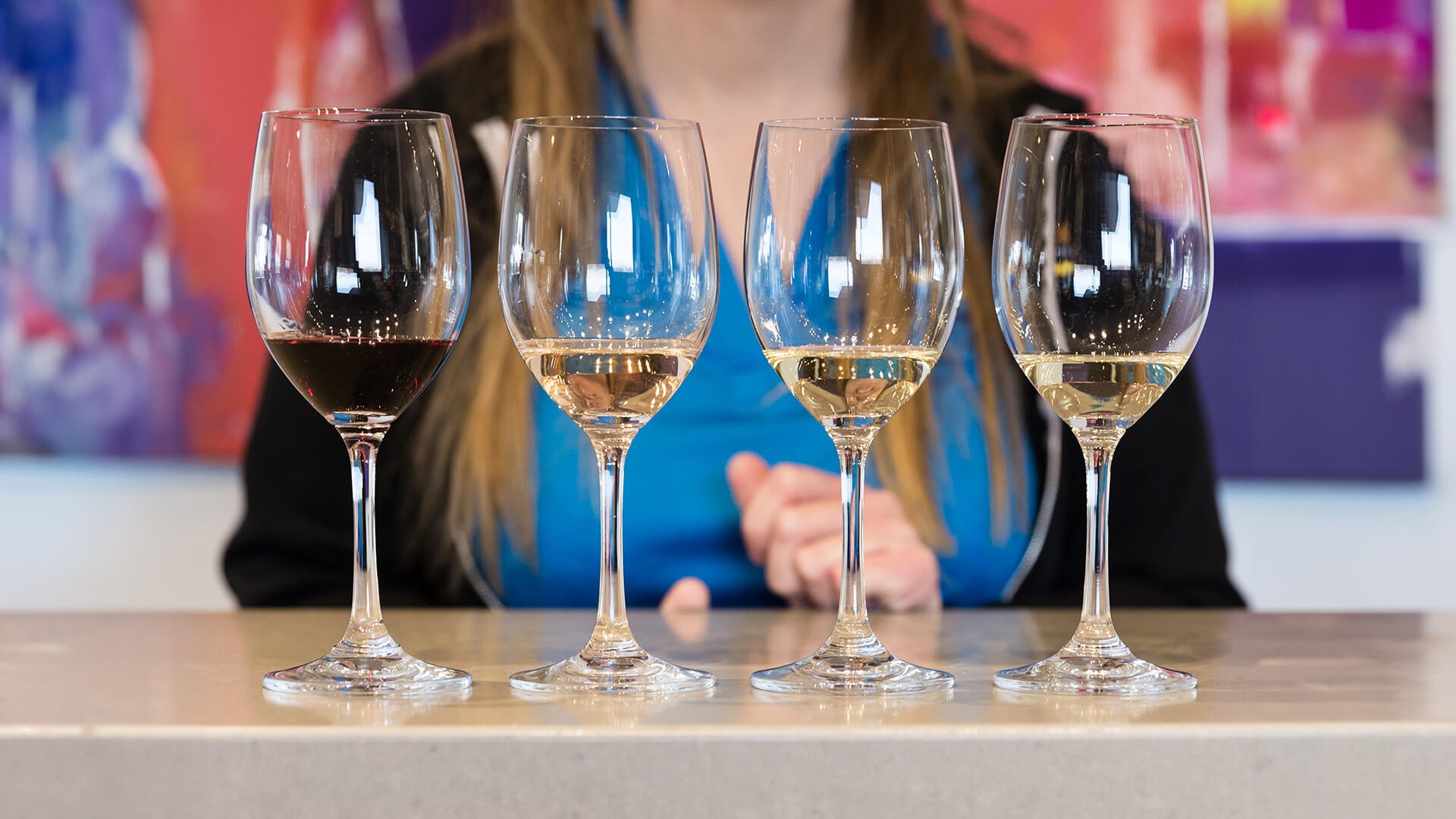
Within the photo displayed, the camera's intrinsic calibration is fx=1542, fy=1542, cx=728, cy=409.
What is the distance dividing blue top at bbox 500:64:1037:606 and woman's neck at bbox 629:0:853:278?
0.60 feet

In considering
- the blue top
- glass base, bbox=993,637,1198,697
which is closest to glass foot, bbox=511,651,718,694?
glass base, bbox=993,637,1198,697

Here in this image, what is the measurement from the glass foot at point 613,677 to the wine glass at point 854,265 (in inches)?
1.5

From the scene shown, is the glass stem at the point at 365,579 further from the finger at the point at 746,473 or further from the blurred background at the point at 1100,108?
the blurred background at the point at 1100,108

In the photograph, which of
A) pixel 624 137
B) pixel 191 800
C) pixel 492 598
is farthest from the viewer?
pixel 492 598

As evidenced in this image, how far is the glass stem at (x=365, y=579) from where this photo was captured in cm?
58

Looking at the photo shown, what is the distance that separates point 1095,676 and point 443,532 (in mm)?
821

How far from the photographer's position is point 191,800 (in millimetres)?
443

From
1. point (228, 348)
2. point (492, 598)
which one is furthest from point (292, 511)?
point (228, 348)

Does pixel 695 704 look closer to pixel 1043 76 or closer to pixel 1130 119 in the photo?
pixel 1130 119

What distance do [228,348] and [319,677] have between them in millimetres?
1574

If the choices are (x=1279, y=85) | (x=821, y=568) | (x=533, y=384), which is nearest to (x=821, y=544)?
(x=821, y=568)

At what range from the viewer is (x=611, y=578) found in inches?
22.7

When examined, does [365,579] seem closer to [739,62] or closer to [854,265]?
[854,265]

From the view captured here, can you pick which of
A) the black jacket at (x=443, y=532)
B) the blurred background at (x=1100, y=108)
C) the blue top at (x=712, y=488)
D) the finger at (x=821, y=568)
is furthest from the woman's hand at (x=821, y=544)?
the blurred background at (x=1100, y=108)
